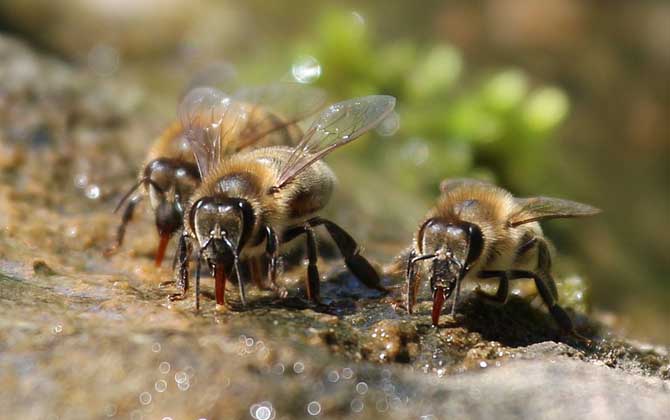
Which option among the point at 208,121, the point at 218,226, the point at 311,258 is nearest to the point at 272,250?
the point at 311,258

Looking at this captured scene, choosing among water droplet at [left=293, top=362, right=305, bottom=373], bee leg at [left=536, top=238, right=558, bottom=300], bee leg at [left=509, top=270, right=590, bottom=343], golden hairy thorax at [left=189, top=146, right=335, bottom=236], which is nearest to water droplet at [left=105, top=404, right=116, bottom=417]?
water droplet at [left=293, top=362, right=305, bottom=373]

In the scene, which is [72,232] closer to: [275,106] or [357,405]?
[275,106]

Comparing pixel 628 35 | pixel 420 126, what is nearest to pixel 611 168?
pixel 628 35

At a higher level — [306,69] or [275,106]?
[306,69]

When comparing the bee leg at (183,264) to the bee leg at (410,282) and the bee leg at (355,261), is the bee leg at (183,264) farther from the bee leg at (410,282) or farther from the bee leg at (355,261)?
the bee leg at (410,282)

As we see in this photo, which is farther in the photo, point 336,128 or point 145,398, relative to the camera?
point 336,128

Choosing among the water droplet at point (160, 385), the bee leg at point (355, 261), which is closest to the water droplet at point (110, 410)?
the water droplet at point (160, 385)

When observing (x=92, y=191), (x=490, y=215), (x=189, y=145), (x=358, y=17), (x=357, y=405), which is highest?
(x=358, y=17)
